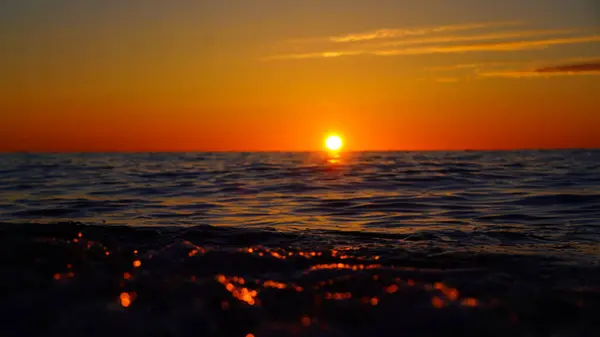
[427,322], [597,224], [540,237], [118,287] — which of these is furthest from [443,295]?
[597,224]

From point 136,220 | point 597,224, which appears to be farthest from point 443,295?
point 136,220

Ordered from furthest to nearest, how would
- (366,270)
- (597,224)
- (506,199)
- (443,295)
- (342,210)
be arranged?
(506,199) < (342,210) < (597,224) < (366,270) < (443,295)

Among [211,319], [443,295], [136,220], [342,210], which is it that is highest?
[342,210]

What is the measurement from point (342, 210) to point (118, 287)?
29.9ft

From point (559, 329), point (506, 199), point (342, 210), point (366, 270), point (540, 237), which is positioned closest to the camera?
point (559, 329)

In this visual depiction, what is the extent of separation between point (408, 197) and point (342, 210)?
146 inches

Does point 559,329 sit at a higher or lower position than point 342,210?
lower

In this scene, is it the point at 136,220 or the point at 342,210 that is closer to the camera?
the point at 136,220

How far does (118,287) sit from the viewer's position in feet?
19.8

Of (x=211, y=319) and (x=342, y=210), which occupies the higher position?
(x=342, y=210)

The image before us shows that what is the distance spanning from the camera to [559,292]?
19.2 feet

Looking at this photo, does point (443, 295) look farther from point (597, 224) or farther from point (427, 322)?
point (597, 224)

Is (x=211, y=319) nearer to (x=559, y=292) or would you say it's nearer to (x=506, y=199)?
(x=559, y=292)

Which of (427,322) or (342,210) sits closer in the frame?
(427,322)
